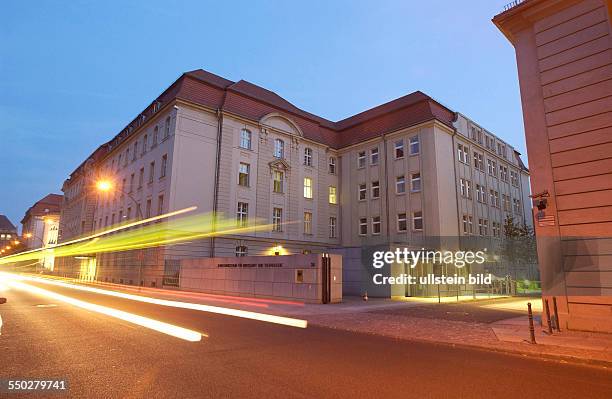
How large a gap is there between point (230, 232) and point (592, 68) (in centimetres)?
2577

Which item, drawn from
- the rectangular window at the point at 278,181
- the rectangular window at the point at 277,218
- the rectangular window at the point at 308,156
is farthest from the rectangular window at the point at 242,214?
the rectangular window at the point at 308,156

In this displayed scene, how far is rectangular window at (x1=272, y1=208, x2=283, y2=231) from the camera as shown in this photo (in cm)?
3478

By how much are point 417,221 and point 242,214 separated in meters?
15.2

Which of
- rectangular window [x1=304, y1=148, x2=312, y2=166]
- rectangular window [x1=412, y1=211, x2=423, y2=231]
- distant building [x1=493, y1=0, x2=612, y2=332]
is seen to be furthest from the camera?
rectangular window [x1=304, y1=148, x2=312, y2=166]

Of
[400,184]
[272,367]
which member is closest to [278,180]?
[400,184]

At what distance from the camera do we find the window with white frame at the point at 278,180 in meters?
35.4

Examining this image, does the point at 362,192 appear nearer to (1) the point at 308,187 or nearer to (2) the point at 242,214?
(1) the point at 308,187

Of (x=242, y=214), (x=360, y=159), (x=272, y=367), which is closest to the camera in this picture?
(x=272, y=367)

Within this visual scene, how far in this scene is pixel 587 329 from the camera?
1052cm

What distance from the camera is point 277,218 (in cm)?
3516

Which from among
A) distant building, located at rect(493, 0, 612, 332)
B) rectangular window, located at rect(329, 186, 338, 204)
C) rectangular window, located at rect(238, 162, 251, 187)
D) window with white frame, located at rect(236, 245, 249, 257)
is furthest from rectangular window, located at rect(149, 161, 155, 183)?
distant building, located at rect(493, 0, 612, 332)

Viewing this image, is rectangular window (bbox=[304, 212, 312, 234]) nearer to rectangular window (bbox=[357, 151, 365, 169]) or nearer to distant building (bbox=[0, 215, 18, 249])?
rectangular window (bbox=[357, 151, 365, 169])

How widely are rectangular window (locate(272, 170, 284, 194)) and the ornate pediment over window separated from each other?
40 centimetres
